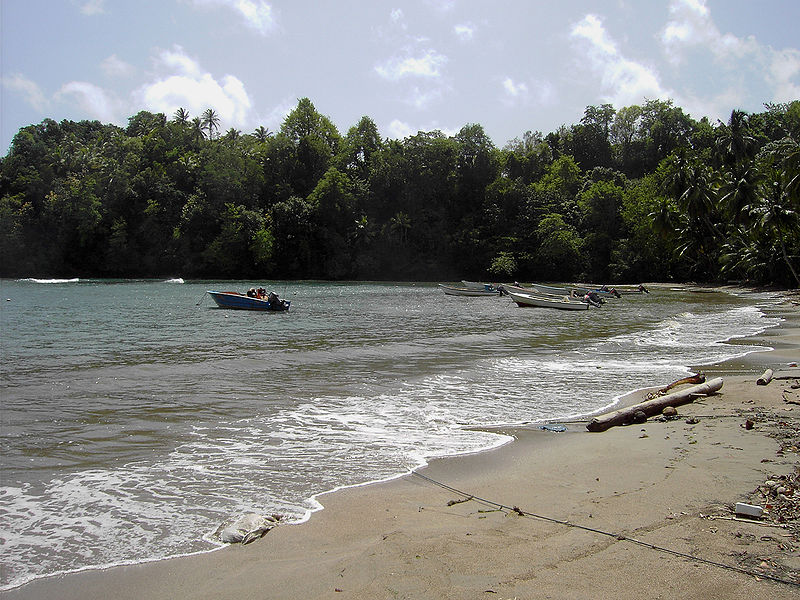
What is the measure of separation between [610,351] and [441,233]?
64485 mm

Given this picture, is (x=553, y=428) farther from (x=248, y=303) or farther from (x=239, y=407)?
(x=248, y=303)

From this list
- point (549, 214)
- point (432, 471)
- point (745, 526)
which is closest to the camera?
point (745, 526)

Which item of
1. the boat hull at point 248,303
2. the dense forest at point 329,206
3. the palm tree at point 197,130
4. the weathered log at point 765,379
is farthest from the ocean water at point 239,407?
the palm tree at point 197,130

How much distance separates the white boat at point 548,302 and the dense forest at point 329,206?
35.0m

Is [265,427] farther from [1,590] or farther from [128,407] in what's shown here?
[1,590]

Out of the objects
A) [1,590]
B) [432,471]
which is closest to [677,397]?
[432,471]

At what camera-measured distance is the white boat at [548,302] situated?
34781 millimetres

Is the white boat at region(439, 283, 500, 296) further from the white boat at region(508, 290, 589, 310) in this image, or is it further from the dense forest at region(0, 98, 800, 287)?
the dense forest at region(0, 98, 800, 287)

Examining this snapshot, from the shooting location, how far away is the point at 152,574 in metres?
4.18

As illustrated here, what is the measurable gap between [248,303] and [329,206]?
48.5 metres

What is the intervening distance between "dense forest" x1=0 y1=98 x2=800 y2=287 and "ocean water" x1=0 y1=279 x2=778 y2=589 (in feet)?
168

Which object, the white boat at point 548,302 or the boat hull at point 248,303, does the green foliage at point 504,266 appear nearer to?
the white boat at point 548,302

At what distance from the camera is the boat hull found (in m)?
31.5

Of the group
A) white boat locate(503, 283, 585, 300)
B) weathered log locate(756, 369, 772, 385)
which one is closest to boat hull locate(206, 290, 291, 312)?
white boat locate(503, 283, 585, 300)
